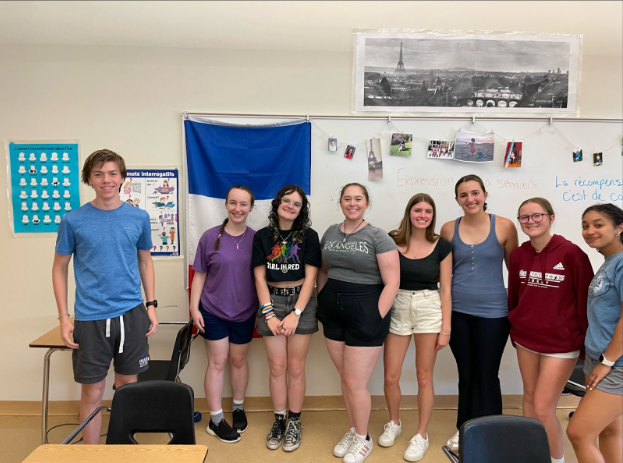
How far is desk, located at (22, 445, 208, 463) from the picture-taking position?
116 centimetres

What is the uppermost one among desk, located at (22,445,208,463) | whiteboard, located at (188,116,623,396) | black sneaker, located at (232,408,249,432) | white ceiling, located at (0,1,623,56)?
white ceiling, located at (0,1,623,56)

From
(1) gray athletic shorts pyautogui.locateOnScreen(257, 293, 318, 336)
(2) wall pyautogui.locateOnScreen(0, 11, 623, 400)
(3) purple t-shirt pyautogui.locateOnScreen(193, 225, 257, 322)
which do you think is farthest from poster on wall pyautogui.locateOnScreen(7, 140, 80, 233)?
(1) gray athletic shorts pyautogui.locateOnScreen(257, 293, 318, 336)

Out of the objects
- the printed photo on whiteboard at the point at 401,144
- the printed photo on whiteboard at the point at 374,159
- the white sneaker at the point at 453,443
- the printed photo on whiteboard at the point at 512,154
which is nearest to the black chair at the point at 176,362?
the printed photo on whiteboard at the point at 374,159

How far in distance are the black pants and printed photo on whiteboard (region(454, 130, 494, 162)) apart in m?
1.11

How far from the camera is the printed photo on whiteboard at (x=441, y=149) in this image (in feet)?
8.51

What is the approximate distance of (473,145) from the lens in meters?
2.60

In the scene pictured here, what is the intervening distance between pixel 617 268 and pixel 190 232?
2.29 meters

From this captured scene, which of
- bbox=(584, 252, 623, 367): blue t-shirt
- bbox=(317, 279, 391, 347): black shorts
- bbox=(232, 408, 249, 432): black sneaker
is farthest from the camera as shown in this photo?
bbox=(232, 408, 249, 432): black sneaker

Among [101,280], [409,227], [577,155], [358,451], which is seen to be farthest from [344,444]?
[577,155]

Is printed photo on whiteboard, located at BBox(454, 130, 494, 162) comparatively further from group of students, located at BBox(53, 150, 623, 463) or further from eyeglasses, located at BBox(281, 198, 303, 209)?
eyeglasses, located at BBox(281, 198, 303, 209)

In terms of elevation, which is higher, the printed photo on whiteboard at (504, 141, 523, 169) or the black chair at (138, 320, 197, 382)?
the printed photo on whiteboard at (504, 141, 523, 169)

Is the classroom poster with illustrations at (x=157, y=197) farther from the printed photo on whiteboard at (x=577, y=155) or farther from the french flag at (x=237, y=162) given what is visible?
the printed photo on whiteboard at (x=577, y=155)

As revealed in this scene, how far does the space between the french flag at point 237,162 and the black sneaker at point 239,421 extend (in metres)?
1.14

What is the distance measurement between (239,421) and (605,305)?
2.10 metres
